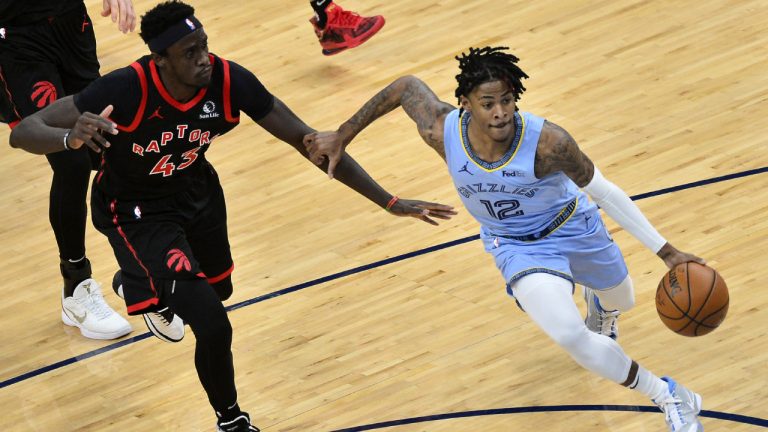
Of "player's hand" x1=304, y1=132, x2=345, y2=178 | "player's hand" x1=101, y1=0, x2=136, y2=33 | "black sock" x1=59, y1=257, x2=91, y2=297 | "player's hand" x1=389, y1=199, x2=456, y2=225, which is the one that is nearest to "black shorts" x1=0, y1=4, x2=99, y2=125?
"player's hand" x1=101, y1=0, x2=136, y2=33

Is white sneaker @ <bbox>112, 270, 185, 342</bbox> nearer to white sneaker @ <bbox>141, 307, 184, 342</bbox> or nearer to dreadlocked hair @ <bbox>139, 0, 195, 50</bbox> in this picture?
white sneaker @ <bbox>141, 307, 184, 342</bbox>

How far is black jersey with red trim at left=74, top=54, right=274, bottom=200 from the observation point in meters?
5.28

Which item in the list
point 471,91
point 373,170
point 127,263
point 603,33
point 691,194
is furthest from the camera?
point 603,33

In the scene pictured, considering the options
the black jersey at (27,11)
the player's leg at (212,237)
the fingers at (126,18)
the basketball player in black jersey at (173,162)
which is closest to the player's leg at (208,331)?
the basketball player in black jersey at (173,162)

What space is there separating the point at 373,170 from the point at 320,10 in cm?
186

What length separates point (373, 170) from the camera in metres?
8.16

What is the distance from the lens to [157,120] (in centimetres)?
534

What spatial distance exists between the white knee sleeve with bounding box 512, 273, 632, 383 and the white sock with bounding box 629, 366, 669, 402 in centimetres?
7

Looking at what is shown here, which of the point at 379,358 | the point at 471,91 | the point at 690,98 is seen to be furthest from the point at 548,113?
the point at 471,91

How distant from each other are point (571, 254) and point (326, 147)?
110 cm

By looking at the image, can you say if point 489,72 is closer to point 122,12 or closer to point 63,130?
point 63,130

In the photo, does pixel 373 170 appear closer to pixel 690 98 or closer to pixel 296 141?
pixel 690 98

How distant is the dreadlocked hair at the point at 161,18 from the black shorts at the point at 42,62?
1.46 m

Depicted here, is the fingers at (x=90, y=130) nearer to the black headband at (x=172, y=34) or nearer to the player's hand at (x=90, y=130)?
the player's hand at (x=90, y=130)
